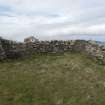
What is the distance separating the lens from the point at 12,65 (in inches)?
1172

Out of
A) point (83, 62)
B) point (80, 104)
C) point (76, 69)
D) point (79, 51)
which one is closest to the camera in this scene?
point (80, 104)

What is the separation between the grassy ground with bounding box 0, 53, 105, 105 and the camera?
21.8 meters

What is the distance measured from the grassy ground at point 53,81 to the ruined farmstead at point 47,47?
96 centimetres

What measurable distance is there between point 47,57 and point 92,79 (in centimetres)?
767

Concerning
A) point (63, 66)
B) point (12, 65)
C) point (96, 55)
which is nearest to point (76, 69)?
point (63, 66)

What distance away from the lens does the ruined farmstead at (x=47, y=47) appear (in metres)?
31.7

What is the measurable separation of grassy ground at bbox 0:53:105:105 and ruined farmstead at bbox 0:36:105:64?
96 centimetres

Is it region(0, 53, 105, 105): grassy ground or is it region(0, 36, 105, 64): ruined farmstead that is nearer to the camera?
region(0, 53, 105, 105): grassy ground

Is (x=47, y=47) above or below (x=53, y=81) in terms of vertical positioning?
above

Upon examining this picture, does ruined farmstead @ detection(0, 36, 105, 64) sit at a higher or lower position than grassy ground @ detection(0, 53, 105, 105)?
higher

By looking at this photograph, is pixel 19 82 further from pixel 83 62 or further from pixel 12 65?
pixel 83 62

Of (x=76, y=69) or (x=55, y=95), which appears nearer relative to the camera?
(x=55, y=95)

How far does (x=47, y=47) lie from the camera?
33.5 metres

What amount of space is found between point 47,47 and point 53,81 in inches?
343
